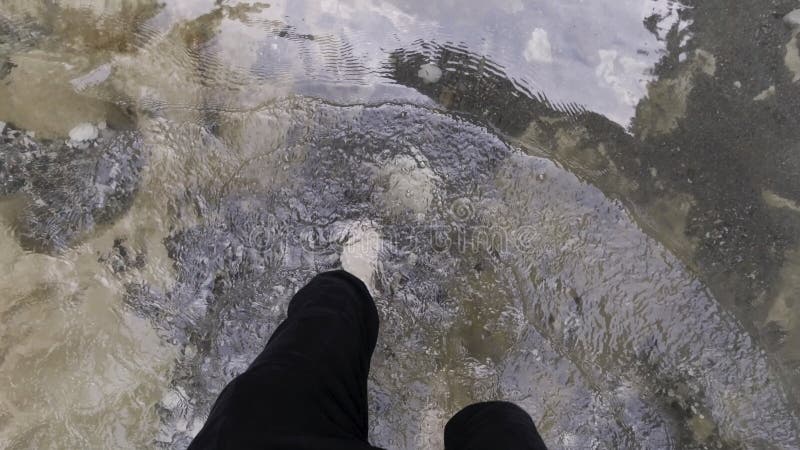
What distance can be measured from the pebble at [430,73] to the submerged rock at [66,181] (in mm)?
1129

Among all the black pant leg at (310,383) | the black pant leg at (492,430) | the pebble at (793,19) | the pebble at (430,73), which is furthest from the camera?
the pebble at (430,73)

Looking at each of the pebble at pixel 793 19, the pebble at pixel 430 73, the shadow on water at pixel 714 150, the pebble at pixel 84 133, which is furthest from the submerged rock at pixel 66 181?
the pebble at pixel 793 19

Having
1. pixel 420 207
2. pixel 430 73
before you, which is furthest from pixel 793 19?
pixel 420 207

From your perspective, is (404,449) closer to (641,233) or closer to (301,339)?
(301,339)

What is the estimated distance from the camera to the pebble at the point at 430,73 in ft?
6.41

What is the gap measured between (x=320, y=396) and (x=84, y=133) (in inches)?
58.4

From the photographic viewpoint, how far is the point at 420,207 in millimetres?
1944

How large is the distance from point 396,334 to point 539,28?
127 centimetres

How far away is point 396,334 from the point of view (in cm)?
194

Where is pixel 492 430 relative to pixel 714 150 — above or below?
below

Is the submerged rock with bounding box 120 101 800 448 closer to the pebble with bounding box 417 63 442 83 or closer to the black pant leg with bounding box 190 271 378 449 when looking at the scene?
the pebble with bounding box 417 63 442 83

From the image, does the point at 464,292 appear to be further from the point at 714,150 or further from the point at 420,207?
the point at 714,150

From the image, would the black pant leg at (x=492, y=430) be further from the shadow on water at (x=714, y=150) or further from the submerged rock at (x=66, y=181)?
the submerged rock at (x=66, y=181)

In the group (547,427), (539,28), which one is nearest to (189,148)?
(539,28)
